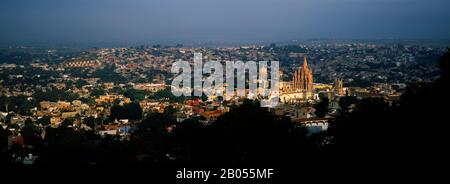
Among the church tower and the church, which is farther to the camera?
the church tower

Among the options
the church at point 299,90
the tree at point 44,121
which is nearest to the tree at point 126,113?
the tree at point 44,121

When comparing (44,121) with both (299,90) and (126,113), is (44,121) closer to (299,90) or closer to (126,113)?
(126,113)

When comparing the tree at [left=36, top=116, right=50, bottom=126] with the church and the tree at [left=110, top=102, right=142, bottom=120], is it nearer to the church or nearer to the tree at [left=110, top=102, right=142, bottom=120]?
the tree at [left=110, top=102, right=142, bottom=120]

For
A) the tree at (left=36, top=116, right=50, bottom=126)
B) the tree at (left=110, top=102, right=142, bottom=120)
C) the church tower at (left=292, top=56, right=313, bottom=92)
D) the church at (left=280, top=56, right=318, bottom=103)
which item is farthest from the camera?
the church tower at (left=292, top=56, right=313, bottom=92)

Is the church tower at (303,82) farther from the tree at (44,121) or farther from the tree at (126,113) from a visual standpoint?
the tree at (44,121)

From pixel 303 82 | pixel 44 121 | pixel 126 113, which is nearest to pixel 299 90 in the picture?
pixel 303 82

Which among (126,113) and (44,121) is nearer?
(44,121)

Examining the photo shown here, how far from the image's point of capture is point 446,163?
224 inches

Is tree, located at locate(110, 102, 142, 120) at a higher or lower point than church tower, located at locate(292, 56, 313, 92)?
lower

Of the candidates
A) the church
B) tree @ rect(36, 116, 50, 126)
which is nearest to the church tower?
the church

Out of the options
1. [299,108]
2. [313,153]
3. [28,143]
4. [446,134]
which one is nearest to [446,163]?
[446,134]
